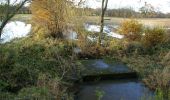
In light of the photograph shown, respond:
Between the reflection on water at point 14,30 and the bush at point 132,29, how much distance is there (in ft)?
15.2

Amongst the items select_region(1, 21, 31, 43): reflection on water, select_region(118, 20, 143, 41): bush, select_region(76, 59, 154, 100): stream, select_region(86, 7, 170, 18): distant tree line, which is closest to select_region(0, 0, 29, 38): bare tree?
select_region(1, 21, 31, 43): reflection on water

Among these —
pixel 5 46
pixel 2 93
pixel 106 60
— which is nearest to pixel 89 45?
pixel 106 60

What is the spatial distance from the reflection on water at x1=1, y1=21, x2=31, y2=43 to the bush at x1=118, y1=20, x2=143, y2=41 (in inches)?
183

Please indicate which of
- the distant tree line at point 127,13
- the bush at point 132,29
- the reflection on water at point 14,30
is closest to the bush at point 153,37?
the bush at point 132,29

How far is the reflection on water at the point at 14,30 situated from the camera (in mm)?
12210

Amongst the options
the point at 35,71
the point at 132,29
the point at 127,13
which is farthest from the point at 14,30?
the point at 127,13

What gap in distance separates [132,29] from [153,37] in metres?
1.07

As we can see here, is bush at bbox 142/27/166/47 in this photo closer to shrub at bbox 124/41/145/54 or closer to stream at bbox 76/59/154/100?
shrub at bbox 124/41/145/54

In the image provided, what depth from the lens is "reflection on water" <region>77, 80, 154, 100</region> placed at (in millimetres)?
11266

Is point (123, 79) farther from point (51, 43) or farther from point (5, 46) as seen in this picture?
point (5, 46)

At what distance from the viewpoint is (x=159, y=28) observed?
1758 centimetres

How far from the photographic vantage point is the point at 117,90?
12055mm

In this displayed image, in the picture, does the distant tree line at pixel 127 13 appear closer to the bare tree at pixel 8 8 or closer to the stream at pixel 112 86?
the stream at pixel 112 86

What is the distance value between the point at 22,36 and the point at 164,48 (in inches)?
259
